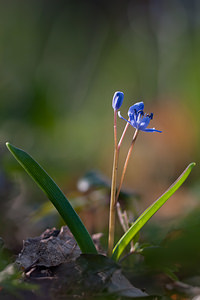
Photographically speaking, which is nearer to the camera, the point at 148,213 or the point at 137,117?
the point at 148,213

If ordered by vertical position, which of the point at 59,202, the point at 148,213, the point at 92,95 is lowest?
the point at 148,213

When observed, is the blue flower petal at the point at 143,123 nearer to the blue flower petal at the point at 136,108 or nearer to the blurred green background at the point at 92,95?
the blue flower petal at the point at 136,108

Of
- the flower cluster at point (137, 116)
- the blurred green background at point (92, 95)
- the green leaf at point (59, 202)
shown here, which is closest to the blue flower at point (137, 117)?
the flower cluster at point (137, 116)

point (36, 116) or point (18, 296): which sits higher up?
point (36, 116)

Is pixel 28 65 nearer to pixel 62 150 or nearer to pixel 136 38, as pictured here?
pixel 136 38

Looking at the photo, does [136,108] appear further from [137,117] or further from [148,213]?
[148,213]

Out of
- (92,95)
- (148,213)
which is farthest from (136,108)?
(92,95)

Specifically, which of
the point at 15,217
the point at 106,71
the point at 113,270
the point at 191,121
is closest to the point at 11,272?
the point at 113,270
